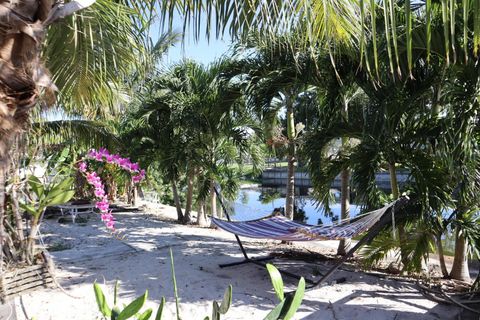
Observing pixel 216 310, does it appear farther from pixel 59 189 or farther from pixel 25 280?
pixel 25 280

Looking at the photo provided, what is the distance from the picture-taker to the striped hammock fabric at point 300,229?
Result: 12.0 feet

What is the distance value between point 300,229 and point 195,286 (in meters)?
1.29

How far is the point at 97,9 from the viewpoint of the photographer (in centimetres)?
266

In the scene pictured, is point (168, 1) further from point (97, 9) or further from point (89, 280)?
point (89, 280)

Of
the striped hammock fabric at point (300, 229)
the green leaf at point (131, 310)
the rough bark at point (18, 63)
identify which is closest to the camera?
the rough bark at point (18, 63)

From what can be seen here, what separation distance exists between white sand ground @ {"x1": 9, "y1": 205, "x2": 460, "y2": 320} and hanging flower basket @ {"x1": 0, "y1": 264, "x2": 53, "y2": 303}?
88mm

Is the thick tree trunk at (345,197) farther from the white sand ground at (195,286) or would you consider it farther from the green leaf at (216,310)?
the green leaf at (216,310)

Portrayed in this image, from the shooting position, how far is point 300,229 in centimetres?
392

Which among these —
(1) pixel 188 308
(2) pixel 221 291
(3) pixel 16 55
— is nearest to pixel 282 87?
(2) pixel 221 291

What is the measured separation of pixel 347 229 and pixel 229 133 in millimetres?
4638

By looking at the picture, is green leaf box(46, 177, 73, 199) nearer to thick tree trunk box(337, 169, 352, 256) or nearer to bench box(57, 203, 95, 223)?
thick tree trunk box(337, 169, 352, 256)

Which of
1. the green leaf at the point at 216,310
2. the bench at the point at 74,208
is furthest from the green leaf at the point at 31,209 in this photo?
the bench at the point at 74,208

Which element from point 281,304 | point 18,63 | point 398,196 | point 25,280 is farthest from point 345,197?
point 18,63

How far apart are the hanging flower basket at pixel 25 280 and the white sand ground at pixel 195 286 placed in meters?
0.09
